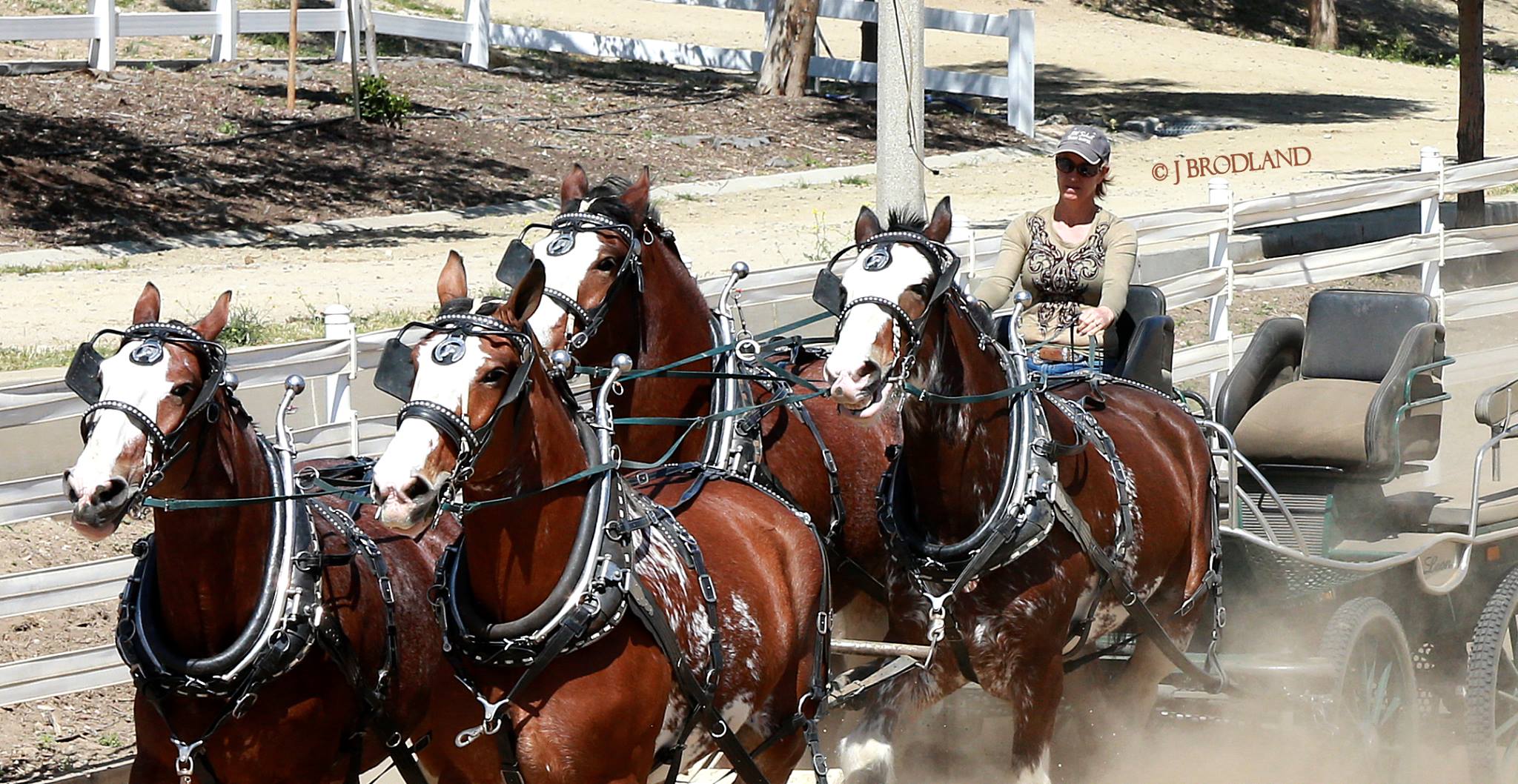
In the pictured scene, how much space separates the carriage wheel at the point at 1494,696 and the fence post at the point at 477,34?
1929cm

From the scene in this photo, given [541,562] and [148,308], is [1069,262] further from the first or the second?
[148,308]

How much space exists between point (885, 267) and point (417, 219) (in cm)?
1323

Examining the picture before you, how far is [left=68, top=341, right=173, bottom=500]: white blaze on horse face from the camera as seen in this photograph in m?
4.00

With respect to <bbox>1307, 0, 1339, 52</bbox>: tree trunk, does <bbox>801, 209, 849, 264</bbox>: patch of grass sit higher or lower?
lower

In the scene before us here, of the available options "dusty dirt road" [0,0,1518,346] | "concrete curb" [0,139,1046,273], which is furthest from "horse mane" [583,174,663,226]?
"concrete curb" [0,139,1046,273]

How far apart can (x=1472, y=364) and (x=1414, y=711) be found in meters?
5.22

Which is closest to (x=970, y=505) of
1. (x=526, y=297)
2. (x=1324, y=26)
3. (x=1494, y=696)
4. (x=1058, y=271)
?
(x=1058, y=271)

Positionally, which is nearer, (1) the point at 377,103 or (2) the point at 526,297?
(2) the point at 526,297

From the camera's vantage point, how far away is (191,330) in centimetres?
434

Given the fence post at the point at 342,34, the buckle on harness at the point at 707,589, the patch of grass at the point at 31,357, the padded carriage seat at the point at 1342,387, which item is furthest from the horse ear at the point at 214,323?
the fence post at the point at 342,34

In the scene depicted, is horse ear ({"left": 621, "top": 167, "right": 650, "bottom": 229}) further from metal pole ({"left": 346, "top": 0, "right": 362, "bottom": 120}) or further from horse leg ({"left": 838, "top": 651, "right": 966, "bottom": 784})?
metal pole ({"left": 346, "top": 0, "right": 362, "bottom": 120})

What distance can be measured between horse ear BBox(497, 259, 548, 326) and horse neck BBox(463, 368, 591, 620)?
142 mm

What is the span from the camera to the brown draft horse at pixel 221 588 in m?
4.15

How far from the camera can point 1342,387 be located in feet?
25.2
